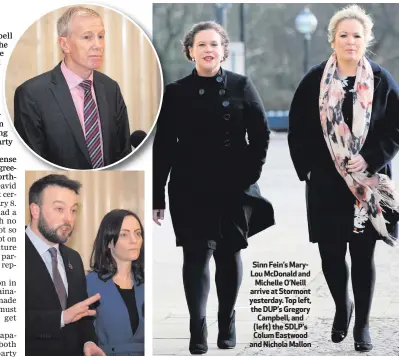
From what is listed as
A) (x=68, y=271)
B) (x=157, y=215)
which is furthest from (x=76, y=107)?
(x=68, y=271)

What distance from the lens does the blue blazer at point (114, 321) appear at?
748 cm

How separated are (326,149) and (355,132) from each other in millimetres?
183

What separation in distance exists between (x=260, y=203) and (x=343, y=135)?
0.58 metres

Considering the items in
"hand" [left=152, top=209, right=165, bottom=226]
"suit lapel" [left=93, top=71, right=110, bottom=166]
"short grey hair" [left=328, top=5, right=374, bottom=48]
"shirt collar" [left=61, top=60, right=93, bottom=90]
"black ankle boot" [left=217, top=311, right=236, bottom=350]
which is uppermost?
"short grey hair" [left=328, top=5, right=374, bottom=48]

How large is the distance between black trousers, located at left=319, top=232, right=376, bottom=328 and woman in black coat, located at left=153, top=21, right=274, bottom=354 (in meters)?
0.42

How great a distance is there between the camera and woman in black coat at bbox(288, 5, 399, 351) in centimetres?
732

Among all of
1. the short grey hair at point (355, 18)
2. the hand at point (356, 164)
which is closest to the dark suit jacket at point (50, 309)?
the hand at point (356, 164)

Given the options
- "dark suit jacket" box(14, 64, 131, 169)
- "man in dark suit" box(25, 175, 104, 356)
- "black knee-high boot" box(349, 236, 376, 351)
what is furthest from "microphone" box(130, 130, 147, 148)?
"black knee-high boot" box(349, 236, 376, 351)

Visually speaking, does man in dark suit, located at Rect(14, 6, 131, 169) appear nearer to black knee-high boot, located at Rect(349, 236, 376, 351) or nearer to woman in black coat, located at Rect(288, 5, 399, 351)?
woman in black coat, located at Rect(288, 5, 399, 351)

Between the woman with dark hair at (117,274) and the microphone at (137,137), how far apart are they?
356 mm

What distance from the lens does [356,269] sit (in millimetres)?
7449

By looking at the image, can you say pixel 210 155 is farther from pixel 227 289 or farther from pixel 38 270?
pixel 38 270

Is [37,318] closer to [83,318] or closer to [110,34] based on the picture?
[83,318]

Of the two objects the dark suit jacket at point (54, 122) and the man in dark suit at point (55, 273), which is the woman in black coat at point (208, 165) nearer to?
the dark suit jacket at point (54, 122)
